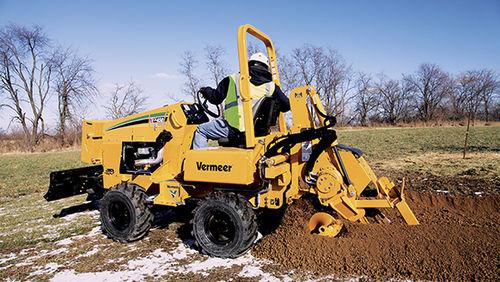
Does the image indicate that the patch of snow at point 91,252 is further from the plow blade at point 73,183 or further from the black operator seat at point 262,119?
the black operator seat at point 262,119

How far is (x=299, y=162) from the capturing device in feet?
14.7

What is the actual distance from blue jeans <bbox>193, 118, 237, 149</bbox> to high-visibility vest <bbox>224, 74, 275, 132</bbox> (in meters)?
0.24

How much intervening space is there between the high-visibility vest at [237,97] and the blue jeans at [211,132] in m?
0.24


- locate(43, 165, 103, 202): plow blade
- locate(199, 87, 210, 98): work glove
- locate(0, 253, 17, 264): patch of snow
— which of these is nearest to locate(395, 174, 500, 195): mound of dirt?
locate(199, 87, 210, 98): work glove

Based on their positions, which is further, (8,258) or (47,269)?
(8,258)

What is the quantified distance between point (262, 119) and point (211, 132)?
74 centimetres

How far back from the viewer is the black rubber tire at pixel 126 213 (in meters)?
5.27

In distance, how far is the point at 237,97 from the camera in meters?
4.48

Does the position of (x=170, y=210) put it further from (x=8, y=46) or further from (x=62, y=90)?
(x=8, y=46)

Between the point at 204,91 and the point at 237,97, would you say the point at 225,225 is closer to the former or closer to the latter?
the point at 237,97

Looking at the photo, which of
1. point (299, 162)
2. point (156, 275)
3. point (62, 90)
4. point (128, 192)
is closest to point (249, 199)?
point (299, 162)

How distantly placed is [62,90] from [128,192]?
42.4 meters

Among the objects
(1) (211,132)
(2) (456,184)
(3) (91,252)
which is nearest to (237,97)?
(1) (211,132)

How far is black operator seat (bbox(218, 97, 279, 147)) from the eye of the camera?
183 inches
